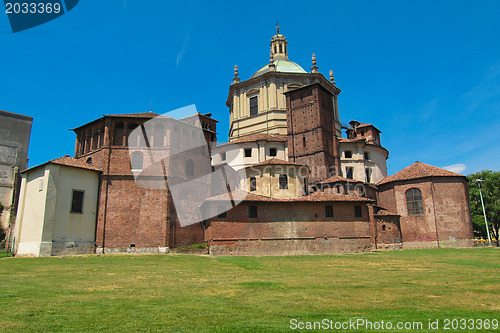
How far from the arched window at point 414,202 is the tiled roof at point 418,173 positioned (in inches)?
63.3

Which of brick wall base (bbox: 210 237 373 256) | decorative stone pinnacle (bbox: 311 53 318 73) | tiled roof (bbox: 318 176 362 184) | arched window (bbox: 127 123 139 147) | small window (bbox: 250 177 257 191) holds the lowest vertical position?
brick wall base (bbox: 210 237 373 256)

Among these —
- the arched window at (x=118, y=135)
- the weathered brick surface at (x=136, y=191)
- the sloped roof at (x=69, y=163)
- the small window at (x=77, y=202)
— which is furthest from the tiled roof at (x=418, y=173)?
the small window at (x=77, y=202)

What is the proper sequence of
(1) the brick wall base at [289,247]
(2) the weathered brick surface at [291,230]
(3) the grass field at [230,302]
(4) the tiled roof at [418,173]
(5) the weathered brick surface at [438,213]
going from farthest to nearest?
(4) the tiled roof at [418,173], (5) the weathered brick surface at [438,213], (2) the weathered brick surface at [291,230], (1) the brick wall base at [289,247], (3) the grass field at [230,302]

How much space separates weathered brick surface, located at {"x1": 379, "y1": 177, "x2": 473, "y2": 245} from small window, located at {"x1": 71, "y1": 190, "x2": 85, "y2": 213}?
107ft

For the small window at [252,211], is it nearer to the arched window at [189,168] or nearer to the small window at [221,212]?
the small window at [221,212]

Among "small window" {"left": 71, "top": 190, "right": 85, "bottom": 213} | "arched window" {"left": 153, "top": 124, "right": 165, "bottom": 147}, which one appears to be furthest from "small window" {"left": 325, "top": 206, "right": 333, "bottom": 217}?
"small window" {"left": 71, "top": 190, "right": 85, "bottom": 213}

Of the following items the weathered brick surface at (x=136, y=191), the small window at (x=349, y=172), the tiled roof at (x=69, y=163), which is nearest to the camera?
the tiled roof at (x=69, y=163)

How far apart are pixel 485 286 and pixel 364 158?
3386 cm

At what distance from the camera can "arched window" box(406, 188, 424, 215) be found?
128 feet

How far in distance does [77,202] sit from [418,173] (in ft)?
115

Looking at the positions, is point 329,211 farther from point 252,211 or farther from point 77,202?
point 77,202


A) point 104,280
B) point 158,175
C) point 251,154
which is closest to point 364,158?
point 251,154

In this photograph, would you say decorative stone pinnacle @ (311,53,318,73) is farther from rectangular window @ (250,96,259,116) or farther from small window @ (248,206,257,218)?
small window @ (248,206,257,218)

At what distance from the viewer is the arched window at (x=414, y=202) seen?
1542 inches
